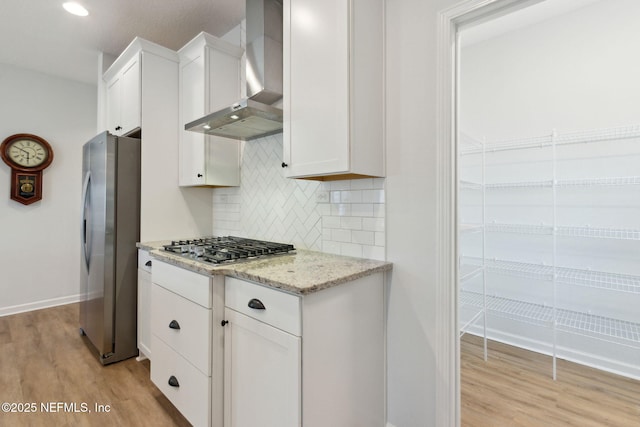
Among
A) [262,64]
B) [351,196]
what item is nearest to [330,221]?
[351,196]

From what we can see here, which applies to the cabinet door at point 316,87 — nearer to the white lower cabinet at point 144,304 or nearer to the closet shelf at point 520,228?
the white lower cabinet at point 144,304

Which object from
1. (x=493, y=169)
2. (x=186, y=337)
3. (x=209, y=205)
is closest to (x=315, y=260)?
(x=186, y=337)

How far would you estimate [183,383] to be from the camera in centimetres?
173

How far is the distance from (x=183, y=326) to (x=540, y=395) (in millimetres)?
2326

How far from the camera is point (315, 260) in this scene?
5.77 ft

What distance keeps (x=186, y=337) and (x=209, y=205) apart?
5.36 ft

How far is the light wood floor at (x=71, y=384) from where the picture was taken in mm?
1825

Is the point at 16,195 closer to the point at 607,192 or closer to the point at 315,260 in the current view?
the point at 315,260

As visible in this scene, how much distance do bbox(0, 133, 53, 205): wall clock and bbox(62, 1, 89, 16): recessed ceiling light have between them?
73.8 inches

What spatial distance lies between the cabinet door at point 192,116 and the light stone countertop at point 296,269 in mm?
923

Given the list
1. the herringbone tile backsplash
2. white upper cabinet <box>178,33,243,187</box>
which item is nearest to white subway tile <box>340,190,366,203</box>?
the herringbone tile backsplash

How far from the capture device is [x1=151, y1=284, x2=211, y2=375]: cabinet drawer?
156 cm

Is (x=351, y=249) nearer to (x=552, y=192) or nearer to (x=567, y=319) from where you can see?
(x=552, y=192)

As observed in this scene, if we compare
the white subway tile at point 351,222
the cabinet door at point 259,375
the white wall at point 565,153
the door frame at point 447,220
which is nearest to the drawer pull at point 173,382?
the cabinet door at point 259,375
